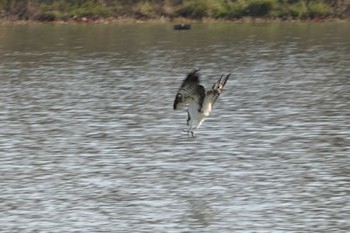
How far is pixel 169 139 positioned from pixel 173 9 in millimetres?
23902

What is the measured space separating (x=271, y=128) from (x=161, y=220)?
23.0 feet

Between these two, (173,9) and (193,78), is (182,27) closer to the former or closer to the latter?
(173,9)

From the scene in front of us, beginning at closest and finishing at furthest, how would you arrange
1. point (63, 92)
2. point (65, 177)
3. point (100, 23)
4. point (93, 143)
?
point (65, 177) < point (93, 143) < point (63, 92) < point (100, 23)

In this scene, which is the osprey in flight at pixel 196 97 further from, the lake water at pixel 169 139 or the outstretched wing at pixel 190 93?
the lake water at pixel 169 139

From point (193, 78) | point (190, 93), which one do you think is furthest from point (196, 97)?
point (193, 78)

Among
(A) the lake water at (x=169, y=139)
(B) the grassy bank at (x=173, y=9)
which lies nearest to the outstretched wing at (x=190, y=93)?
(A) the lake water at (x=169, y=139)

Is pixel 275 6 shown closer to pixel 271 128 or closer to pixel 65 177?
pixel 271 128

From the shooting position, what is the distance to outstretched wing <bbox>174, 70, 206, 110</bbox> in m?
13.1

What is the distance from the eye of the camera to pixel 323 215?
14.5 metres

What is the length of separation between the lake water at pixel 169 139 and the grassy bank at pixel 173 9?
23.1 ft

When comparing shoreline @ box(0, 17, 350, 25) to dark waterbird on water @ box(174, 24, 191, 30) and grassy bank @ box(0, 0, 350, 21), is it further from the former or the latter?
dark waterbird on water @ box(174, 24, 191, 30)

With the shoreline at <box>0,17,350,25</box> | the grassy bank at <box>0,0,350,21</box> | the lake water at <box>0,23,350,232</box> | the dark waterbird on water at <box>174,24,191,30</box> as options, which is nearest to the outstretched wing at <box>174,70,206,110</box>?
the lake water at <box>0,23,350,232</box>

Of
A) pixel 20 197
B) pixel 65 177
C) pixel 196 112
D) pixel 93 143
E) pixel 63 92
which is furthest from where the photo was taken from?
pixel 63 92

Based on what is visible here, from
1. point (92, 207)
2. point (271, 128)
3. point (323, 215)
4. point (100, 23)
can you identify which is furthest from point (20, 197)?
point (100, 23)
